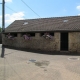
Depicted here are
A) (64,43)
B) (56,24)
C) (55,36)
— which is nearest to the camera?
(55,36)

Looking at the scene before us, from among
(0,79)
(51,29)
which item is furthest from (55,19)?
(0,79)

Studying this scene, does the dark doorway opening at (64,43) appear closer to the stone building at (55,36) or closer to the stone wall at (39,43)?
the stone building at (55,36)

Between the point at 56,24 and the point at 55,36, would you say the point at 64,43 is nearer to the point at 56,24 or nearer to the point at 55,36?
the point at 55,36

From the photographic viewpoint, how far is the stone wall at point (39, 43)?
19516mm

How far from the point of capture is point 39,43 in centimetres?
2066

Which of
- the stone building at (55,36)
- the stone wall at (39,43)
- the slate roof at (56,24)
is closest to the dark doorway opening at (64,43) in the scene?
the stone building at (55,36)

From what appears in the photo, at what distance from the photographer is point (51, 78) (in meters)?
8.96

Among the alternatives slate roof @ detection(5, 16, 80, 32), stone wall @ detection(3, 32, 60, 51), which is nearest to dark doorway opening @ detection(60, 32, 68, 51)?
stone wall @ detection(3, 32, 60, 51)

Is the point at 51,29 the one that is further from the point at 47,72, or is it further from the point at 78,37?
the point at 47,72

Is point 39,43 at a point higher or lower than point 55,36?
lower

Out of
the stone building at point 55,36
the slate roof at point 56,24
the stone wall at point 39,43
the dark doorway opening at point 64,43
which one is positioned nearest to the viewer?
the stone building at point 55,36

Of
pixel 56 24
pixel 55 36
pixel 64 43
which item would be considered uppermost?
pixel 56 24

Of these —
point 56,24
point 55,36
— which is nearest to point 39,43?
point 55,36

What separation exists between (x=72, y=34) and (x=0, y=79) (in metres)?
12.0
